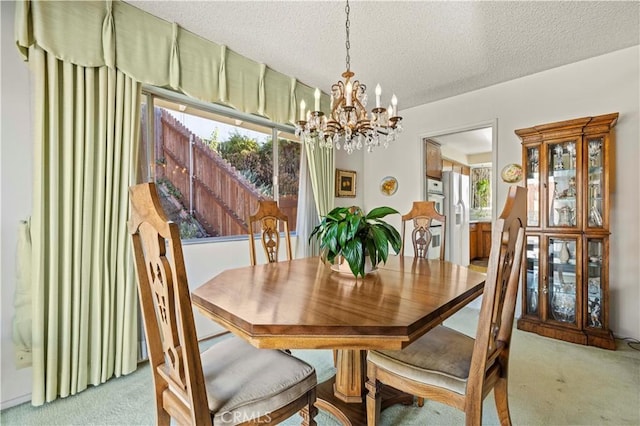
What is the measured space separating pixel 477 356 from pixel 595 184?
2455 mm

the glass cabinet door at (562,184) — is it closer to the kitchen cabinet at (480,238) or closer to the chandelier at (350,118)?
the chandelier at (350,118)

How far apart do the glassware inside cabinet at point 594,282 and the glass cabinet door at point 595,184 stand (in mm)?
182

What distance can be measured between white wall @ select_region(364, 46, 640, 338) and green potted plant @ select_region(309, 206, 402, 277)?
235 centimetres

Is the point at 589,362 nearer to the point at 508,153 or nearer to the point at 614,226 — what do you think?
the point at 614,226

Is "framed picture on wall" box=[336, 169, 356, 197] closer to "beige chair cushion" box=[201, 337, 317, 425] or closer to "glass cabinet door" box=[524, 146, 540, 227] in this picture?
"glass cabinet door" box=[524, 146, 540, 227]

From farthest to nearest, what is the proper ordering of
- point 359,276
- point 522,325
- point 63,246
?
point 522,325 → point 63,246 → point 359,276

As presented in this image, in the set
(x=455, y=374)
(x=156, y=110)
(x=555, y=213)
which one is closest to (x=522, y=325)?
(x=555, y=213)

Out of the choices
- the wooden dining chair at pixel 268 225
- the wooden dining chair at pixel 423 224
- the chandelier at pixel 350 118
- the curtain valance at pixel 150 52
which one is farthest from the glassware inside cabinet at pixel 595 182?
the curtain valance at pixel 150 52

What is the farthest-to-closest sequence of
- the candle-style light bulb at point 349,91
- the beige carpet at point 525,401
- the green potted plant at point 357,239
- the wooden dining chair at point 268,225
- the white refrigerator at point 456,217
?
1. the white refrigerator at point 456,217
2. the wooden dining chair at point 268,225
3. the candle-style light bulb at point 349,91
4. the beige carpet at point 525,401
5. the green potted plant at point 357,239

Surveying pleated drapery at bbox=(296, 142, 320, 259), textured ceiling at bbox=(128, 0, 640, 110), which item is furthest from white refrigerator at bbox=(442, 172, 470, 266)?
pleated drapery at bbox=(296, 142, 320, 259)

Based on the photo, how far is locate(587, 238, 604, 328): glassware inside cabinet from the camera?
2.43 metres

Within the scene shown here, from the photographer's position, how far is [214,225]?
276 cm

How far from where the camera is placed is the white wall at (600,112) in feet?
8.03

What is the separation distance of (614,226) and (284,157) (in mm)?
3219
